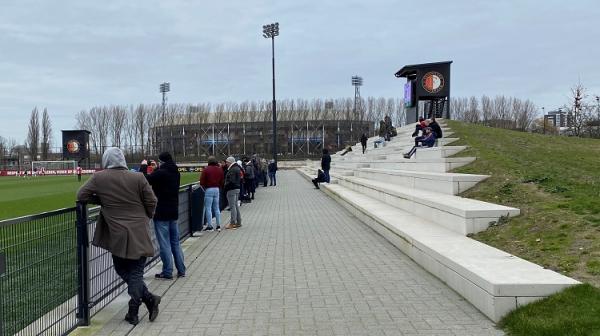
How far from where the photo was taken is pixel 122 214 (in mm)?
5148

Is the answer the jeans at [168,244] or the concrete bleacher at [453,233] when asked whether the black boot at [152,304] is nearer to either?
the jeans at [168,244]

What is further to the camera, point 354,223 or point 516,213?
point 354,223

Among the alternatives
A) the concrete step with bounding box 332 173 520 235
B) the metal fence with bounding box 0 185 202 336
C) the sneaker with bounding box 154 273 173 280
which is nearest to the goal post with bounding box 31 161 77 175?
the concrete step with bounding box 332 173 520 235

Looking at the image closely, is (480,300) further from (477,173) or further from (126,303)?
(477,173)

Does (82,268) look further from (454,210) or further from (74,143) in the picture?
(74,143)

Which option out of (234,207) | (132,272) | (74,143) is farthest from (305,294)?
(74,143)

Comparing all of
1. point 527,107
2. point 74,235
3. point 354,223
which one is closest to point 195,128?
point 527,107

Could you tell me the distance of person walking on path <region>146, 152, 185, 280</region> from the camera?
7367 mm

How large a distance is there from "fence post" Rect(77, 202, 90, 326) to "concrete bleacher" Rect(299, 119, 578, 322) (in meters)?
4.23

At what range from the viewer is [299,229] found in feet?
42.4

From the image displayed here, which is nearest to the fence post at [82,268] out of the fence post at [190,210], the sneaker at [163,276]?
the sneaker at [163,276]

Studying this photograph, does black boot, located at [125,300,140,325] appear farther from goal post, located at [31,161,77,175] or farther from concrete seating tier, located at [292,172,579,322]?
goal post, located at [31,161,77,175]

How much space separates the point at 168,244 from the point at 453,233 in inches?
187

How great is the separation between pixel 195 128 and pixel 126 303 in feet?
376
